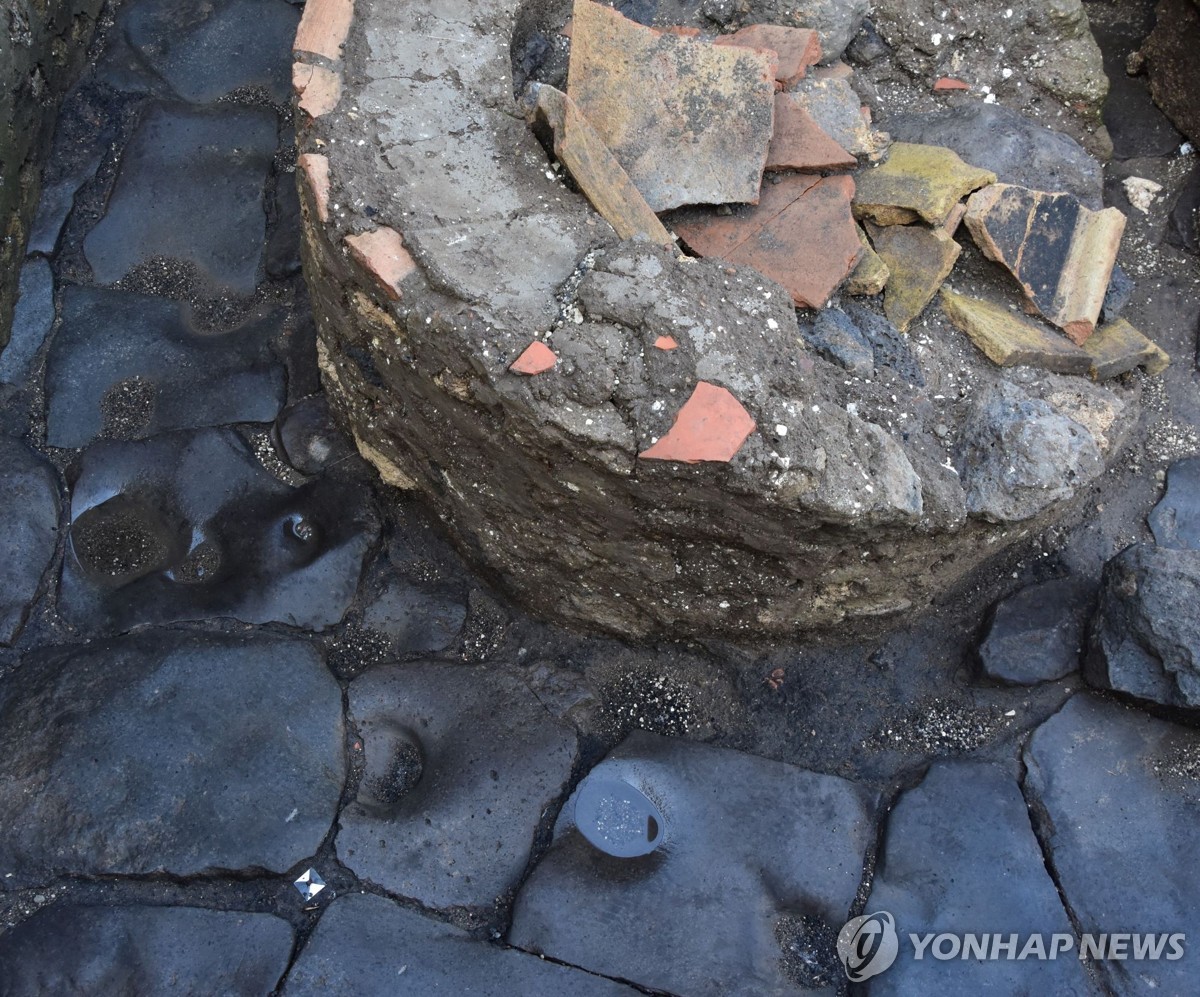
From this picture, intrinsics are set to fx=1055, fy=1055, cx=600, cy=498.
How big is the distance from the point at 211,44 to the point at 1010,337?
8.73 feet

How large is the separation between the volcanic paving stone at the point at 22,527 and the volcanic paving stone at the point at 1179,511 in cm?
287

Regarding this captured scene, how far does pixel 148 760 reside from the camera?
7.91 feet

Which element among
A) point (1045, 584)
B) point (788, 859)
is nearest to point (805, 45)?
point (1045, 584)

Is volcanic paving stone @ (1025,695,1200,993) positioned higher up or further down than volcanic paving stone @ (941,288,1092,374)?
further down

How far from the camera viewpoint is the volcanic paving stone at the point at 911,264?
2.50 metres

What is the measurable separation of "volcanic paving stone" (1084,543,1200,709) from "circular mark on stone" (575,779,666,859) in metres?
1.13

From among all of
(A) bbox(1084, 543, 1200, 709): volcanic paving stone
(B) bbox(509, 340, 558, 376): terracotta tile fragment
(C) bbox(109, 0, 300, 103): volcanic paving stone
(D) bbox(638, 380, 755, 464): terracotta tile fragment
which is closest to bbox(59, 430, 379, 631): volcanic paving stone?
(B) bbox(509, 340, 558, 376): terracotta tile fragment

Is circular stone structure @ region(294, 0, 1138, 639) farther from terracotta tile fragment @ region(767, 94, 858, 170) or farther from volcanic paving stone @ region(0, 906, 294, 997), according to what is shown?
volcanic paving stone @ region(0, 906, 294, 997)

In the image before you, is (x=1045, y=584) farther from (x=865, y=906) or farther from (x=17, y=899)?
(x=17, y=899)

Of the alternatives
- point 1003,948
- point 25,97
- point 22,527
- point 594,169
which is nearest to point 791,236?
point 594,169

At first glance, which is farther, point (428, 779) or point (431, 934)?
point (428, 779)

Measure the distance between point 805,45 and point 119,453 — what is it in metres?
2.10

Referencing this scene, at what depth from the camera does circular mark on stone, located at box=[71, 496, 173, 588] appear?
8.83ft

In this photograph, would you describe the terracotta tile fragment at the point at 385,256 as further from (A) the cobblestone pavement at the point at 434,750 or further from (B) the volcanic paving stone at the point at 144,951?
(B) the volcanic paving stone at the point at 144,951
